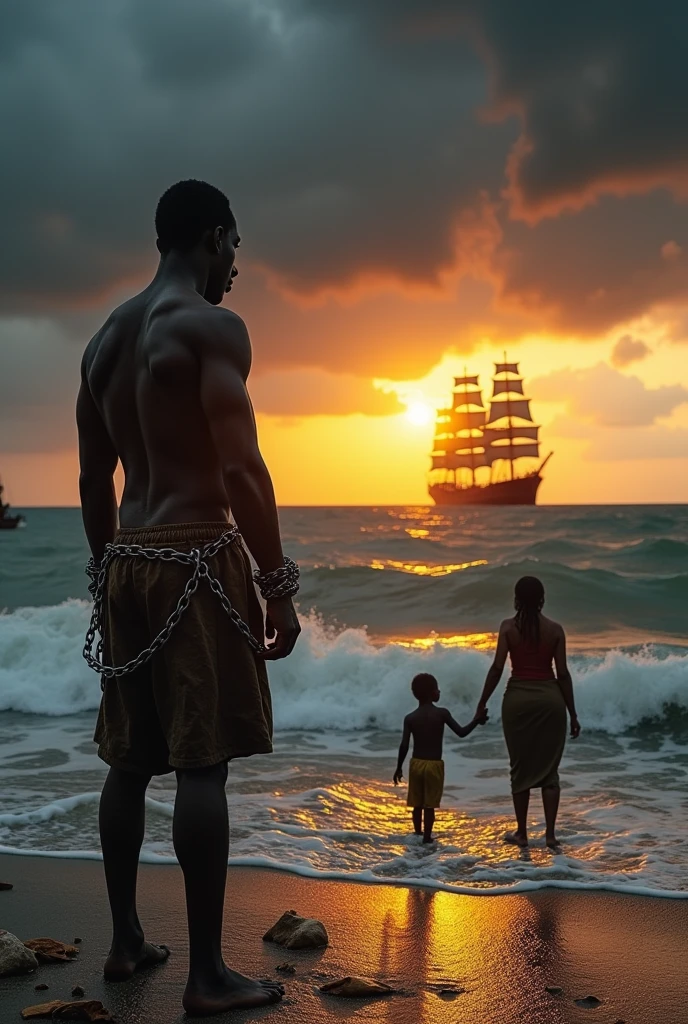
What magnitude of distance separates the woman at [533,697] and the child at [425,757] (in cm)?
37

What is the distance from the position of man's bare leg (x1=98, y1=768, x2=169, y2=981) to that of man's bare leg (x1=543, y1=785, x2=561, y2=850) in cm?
330

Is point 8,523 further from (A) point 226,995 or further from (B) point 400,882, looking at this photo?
(A) point 226,995

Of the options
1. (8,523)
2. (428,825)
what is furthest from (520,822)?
(8,523)

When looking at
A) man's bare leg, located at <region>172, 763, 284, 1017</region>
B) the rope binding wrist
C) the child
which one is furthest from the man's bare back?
the child

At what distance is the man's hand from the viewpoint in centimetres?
294

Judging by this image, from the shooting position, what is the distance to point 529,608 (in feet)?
20.6

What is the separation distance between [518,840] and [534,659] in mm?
1121

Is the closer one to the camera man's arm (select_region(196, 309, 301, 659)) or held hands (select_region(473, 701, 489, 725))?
man's arm (select_region(196, 309, 301, 659))

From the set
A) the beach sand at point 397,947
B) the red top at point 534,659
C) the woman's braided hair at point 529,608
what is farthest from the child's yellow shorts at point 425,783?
the beach sand at point 397,947

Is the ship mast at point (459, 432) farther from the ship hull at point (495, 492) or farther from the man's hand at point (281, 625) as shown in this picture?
the man's hand at point (281, 625)

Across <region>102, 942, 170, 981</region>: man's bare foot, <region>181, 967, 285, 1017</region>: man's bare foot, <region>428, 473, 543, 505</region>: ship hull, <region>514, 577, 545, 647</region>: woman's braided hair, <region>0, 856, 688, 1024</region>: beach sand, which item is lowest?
<region>0, 856, 688, 1024</region>: beach sand

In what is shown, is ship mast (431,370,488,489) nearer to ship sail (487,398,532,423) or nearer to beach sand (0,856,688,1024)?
ship sail (487,398,532,423)

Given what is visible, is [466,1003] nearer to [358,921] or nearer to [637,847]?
[358,921]

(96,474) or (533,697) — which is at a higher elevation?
(96,474)
